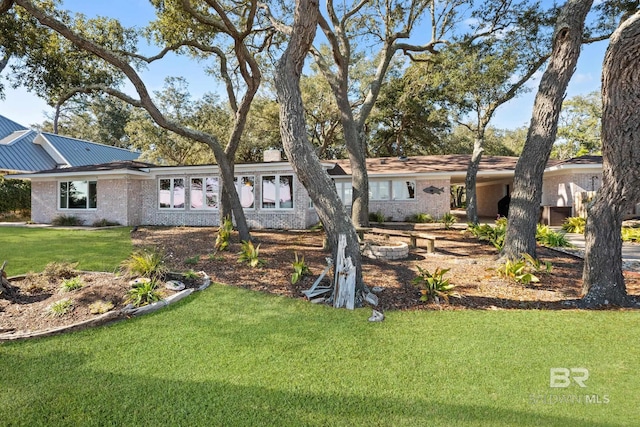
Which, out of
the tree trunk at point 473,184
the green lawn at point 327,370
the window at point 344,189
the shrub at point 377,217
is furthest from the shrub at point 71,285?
the window at point 344,189

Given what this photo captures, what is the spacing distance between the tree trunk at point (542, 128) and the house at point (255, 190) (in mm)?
8823

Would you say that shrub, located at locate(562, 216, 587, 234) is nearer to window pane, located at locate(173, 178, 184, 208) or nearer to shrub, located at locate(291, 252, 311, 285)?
shrub, located at locate(291, 252, 311, 285)

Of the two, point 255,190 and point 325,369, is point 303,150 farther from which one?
point 255,190

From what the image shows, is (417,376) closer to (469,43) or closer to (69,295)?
(69,295)

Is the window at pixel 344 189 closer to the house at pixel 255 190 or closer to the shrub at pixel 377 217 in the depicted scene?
the house at pixel 255 190

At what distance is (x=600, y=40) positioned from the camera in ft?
36.3

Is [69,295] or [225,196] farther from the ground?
[225,196]

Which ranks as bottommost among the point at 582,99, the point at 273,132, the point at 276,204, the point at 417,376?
the point at 417,376

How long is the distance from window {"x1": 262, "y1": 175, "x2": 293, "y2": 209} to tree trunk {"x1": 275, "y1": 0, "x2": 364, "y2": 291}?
899 cm

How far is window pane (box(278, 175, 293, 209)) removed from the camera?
48.4 feet

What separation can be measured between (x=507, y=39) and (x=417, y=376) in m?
13.7

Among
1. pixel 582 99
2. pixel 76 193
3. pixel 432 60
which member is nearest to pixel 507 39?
pixel 432 60

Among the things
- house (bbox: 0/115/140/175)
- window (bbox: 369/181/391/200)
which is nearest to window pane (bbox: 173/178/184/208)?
window (bbox: 369/181/391/200)

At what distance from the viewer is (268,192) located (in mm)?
15047
